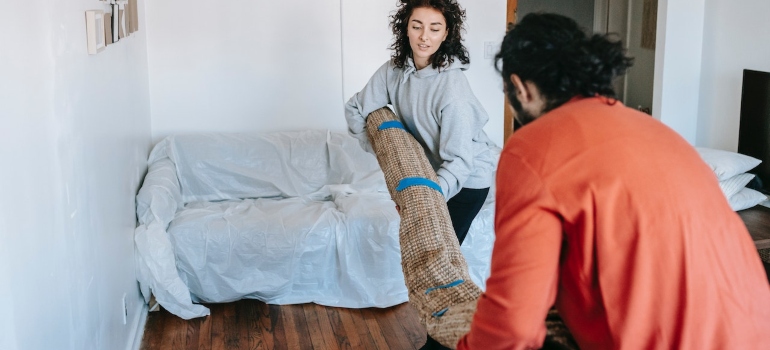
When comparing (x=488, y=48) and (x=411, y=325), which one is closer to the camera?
(x=411, y=325)

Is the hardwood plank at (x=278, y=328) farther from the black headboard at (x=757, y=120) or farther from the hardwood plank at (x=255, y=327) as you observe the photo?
the black headboard at (x=757, y=120)

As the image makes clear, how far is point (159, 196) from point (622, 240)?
2719mm

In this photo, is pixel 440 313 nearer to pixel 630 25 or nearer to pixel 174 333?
pixel 174 333

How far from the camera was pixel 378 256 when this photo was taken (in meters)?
3.58

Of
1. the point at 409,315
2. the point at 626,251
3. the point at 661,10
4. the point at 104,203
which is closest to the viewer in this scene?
the point at 626,251

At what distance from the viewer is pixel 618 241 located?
1146mm

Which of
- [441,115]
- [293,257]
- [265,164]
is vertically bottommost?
[293,257]

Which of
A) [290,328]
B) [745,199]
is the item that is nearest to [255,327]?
[290,328]

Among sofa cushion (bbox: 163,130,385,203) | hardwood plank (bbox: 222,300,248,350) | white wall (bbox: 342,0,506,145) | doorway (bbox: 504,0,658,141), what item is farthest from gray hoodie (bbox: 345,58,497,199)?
doorway (bbox: 504,0,658,141)

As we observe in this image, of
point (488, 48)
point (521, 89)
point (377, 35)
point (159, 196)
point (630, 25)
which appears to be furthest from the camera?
point (630, 25)

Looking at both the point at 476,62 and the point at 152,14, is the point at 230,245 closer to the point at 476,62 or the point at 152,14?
the point at 152,14

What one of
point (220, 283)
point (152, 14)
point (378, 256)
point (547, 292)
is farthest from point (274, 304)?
point (547, 292)

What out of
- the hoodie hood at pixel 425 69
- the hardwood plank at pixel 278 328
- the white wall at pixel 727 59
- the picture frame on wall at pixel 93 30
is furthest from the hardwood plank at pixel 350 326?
the white wall at pixel 727 59

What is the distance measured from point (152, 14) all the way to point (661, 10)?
2.75 metres
